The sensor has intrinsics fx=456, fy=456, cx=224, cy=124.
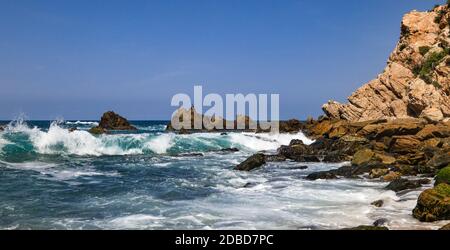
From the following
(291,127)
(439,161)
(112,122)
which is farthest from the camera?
(112,122)

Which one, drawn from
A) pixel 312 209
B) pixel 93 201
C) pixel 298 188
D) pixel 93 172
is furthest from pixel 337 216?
pixel 93 172

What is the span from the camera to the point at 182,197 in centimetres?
1404

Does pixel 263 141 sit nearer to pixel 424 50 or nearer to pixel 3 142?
pixel 424 50

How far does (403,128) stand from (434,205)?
56.6 ft

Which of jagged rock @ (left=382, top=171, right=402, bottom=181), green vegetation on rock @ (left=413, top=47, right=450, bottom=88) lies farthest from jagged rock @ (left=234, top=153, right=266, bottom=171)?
green vegetation on rock @ (left=413, top=47, right=450, bottom=88)

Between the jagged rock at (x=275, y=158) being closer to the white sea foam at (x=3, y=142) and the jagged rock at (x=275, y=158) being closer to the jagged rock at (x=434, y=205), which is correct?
the jagged rock at (x=434, y=205)

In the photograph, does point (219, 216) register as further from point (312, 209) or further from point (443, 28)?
point (443, 28)

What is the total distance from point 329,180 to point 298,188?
2302mm

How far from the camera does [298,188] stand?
15.6 m

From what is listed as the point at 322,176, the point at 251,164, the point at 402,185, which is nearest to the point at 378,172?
the point at 322,176

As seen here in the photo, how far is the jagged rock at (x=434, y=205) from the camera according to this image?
10023mm

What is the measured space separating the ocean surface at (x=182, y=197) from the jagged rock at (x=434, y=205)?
11.8 inches

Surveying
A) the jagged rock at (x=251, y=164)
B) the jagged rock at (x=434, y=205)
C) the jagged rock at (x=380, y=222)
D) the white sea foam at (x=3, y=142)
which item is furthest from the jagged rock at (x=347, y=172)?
the white sea foam at (x=3, y=142)

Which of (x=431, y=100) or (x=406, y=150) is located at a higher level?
(x=431, y=100)
